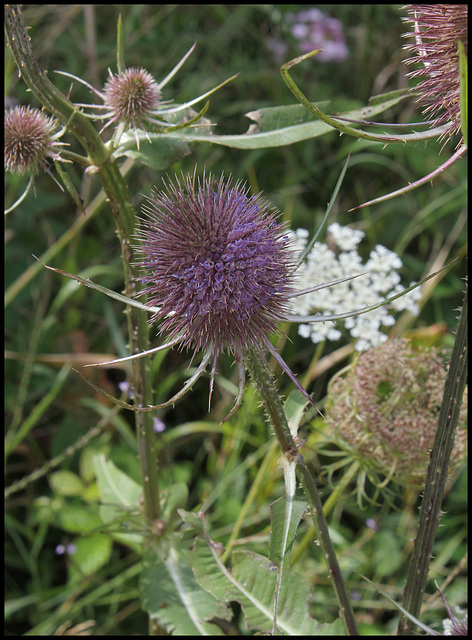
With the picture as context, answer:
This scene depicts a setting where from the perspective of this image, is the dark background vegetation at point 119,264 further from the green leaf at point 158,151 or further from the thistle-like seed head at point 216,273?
the thistle-like seed head at point 216,273

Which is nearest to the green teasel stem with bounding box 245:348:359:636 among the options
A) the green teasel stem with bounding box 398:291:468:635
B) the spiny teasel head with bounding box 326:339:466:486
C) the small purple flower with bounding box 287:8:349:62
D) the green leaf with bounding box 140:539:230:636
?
the green teasel stem with bounding box 398:291:468:635

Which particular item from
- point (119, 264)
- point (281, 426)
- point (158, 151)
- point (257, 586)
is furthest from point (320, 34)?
point (257, 586)

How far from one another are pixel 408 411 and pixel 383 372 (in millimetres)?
103

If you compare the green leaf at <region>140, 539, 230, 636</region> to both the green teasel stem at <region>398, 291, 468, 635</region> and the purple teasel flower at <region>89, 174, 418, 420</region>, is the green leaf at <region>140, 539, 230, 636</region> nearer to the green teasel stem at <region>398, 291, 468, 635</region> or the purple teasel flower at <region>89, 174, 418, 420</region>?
the green teasel stem at <region>398, 291, 468, 635</region>

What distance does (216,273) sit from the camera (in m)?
0.91

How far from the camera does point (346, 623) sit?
1.08m

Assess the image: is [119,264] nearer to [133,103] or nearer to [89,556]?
[89,556]

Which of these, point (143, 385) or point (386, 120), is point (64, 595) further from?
point (386, 120)

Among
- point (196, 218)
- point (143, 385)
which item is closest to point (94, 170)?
point (196, 218)

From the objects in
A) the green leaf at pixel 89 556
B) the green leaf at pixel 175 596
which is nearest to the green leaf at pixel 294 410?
the green leaf at pixel 175 596

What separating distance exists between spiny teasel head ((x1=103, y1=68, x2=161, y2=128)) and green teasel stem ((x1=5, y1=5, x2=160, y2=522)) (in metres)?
0.06

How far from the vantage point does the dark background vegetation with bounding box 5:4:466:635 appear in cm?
197

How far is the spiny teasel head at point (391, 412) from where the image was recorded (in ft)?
3.99

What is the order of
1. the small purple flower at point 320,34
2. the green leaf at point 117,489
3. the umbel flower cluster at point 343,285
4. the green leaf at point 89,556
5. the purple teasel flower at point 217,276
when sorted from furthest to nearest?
the small purple flower at point 320,34 < the green leaf at point 89,556 < the green leaf at point 117,489 < the umbel flower cluster at point 343,285 < the purple teasel flower at point 217,276
